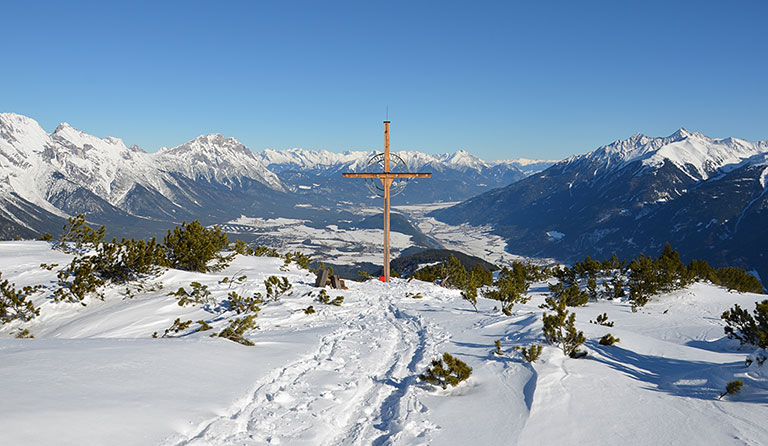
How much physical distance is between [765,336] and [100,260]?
21.7 m

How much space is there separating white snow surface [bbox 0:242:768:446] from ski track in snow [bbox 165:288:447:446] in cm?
3

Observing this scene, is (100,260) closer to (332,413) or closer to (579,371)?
(332,413)

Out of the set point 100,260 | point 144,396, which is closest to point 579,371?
point 144,396

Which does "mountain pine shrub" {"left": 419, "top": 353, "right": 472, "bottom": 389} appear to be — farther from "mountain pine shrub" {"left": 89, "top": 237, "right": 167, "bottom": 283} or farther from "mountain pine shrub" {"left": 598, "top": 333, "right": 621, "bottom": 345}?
"mountain pine shrub" {"left": 89, "top": 237, "right": 167, "bottom": 283}

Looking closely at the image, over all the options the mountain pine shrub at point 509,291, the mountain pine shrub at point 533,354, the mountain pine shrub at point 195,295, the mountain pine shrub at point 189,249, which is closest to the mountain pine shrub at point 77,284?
the mountain pine shrub at point 195,295

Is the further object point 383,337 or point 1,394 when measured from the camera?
point 383,337

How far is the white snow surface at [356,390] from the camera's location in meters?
5.88

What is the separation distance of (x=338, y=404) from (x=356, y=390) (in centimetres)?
79

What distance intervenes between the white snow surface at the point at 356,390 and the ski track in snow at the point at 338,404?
1.3 inches

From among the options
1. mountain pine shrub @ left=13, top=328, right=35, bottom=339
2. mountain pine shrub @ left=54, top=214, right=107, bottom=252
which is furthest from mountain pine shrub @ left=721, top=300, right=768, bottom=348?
mountain pine shrub @ left=54, top=214, right=107, bottom=252

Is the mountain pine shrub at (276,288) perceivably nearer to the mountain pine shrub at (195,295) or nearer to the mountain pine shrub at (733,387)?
the mountain pine shrub at (195,295)

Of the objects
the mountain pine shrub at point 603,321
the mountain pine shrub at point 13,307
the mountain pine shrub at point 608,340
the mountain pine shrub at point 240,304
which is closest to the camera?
the mountain pine shrub at point 608,340

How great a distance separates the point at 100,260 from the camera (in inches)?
665

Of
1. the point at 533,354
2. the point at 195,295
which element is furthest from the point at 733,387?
the point at 195,295
